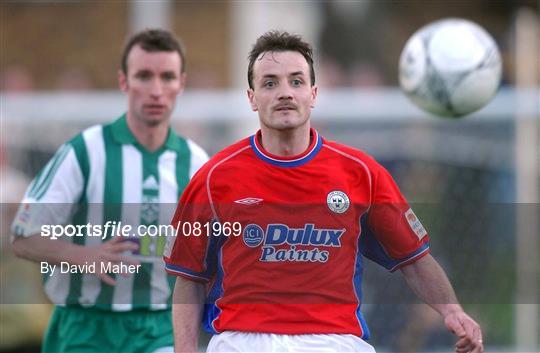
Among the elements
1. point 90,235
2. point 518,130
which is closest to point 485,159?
point 518,130

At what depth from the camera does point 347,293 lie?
16.2ft

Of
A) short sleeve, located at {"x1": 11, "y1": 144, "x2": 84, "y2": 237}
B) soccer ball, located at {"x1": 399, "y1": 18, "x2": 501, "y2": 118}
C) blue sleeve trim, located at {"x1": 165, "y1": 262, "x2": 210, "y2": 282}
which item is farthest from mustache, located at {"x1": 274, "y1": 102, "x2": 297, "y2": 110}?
soccer ball, located at {"x1": 399, "y1": 18, "x2": 501, "y2": 118}

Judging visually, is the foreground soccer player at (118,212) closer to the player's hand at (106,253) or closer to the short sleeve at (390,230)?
the player's hand at (106,253)

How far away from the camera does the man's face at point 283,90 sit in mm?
4852

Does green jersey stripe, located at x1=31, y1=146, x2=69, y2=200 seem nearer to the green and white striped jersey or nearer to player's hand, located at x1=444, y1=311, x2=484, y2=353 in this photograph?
the green and white striped jersey

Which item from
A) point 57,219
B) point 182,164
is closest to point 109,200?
point 57,219

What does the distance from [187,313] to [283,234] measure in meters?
0.52

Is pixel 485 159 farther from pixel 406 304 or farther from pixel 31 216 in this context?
pixel 31 216

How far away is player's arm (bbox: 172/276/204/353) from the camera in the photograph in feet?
16.1

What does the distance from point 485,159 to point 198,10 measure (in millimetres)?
5782

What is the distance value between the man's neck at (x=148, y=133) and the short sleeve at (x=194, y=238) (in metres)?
1.39

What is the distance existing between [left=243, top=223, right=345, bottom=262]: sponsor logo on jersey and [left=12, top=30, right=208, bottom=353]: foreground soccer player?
1078 millimetres

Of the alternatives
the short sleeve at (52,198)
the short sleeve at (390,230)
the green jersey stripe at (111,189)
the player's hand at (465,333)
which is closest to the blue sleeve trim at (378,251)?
the short sleeve at (390,230)

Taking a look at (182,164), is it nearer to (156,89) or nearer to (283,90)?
(156,89)
